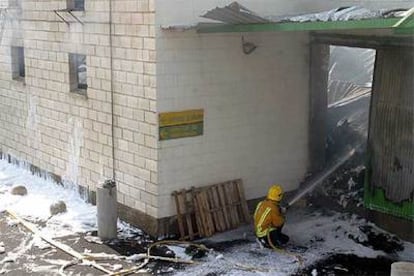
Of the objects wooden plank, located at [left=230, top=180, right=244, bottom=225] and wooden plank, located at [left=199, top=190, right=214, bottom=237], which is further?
wooden plank, located at [left=230, top=180, right=244, bottom=225]

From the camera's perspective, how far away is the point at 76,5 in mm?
12562

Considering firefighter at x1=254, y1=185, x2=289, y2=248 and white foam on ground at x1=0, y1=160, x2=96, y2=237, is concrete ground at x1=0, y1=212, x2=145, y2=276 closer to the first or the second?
white foam on ground at x1=0, y1=160, x2=96, y2=237

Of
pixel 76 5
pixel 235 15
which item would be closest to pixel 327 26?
pixel 235 15

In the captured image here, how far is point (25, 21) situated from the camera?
45.8ft

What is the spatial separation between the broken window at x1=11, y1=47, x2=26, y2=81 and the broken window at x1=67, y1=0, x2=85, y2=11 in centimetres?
300

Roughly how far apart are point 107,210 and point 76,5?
14.9 ft

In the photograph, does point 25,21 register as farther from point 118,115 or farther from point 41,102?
point 118,115

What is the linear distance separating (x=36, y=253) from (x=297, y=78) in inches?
235

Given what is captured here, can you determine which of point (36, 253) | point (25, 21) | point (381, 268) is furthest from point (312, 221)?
point (25, 21)

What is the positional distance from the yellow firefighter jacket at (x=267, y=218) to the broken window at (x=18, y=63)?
24.8ft

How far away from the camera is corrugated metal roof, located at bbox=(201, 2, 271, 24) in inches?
358

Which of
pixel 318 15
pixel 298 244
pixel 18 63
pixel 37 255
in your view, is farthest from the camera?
pixel 18 63

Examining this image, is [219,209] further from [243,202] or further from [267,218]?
[267,218]

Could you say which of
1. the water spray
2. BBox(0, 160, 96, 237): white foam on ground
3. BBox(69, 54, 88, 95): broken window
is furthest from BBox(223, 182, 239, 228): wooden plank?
BBox(69, 54, 88, 95): broken window
